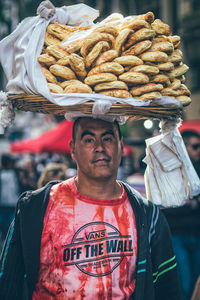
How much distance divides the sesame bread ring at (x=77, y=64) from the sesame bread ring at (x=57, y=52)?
8cm

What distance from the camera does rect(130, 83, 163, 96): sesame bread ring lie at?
206 cm

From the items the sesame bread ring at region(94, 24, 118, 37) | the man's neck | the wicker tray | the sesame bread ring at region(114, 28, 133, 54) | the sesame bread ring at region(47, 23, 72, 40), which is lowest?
the man's neck

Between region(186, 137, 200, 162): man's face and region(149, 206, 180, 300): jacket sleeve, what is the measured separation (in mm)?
2876

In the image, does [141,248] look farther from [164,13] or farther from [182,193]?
[164,13]

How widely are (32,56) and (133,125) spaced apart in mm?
17096

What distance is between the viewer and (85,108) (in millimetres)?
2031

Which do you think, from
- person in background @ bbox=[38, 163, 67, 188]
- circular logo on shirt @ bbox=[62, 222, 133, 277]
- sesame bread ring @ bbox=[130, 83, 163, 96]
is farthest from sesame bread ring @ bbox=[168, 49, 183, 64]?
person in background @ bbox=[38, 163, 67, 188]

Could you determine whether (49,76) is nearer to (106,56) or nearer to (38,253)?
(106,56)

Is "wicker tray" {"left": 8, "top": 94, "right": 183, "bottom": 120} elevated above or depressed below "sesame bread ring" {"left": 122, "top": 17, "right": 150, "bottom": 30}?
below

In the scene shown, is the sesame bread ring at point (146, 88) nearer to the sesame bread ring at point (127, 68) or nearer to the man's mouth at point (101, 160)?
the sesame bread ring at point (127, 68)

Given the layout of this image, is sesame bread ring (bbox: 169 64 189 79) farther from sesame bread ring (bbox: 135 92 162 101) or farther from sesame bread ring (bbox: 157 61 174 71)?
sesame bread ring (bbox: 135 92 162 101)

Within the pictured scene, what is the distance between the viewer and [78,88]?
6.57 feet

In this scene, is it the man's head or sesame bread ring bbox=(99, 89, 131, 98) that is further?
the man's head


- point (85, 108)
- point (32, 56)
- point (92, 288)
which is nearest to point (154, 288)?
point (92, 288)
